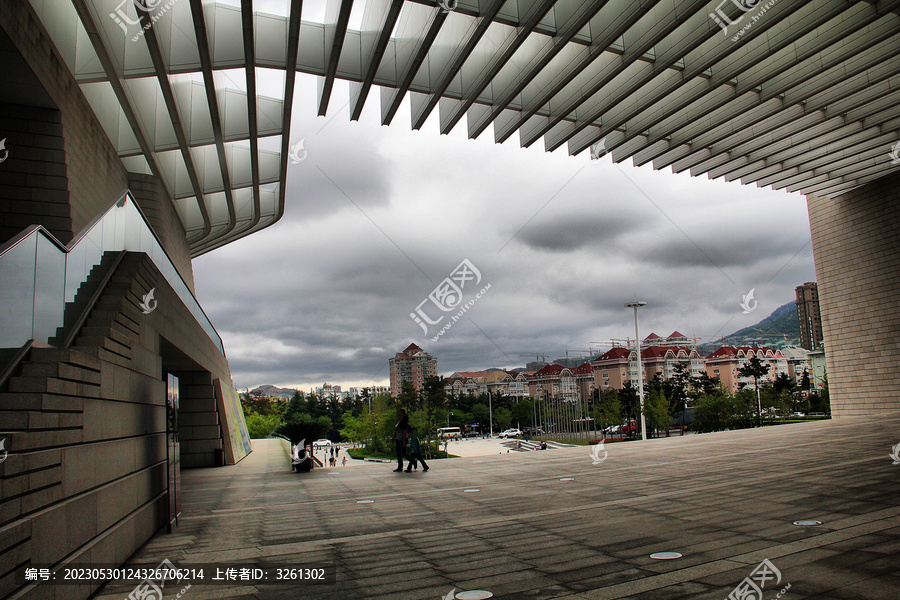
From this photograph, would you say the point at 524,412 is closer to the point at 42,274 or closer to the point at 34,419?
the point at 42,274

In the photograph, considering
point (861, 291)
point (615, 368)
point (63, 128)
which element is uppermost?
point (63, 128)

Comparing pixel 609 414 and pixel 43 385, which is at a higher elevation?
pixel 43 385

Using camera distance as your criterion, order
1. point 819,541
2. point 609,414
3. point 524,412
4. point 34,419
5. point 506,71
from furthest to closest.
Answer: point 524,412 → point 609,414 → point 506,71 → point 819,541 → point 34,419

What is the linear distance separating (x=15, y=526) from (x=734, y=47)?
51.0 feet

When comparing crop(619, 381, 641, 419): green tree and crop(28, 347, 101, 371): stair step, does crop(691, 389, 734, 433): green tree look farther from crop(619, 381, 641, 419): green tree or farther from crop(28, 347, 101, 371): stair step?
crop(28, 347, 101, 371): stair step

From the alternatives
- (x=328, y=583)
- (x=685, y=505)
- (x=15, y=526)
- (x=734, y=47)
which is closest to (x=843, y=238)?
(x=734, y=47)

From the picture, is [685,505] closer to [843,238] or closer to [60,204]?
[60,204]

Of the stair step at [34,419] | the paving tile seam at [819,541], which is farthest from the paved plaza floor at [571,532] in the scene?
the stair step at [34,419]

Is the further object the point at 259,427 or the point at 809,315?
the point at 809,315

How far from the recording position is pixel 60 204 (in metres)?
10.9

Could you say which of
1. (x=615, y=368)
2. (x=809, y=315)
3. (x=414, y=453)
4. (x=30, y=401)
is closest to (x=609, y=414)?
(x=414, y=453)

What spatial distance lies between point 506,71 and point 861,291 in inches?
876

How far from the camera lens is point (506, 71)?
48.6 ft

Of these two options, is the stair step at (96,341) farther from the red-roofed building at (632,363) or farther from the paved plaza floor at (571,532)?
the red-roofed building at (632,363)
